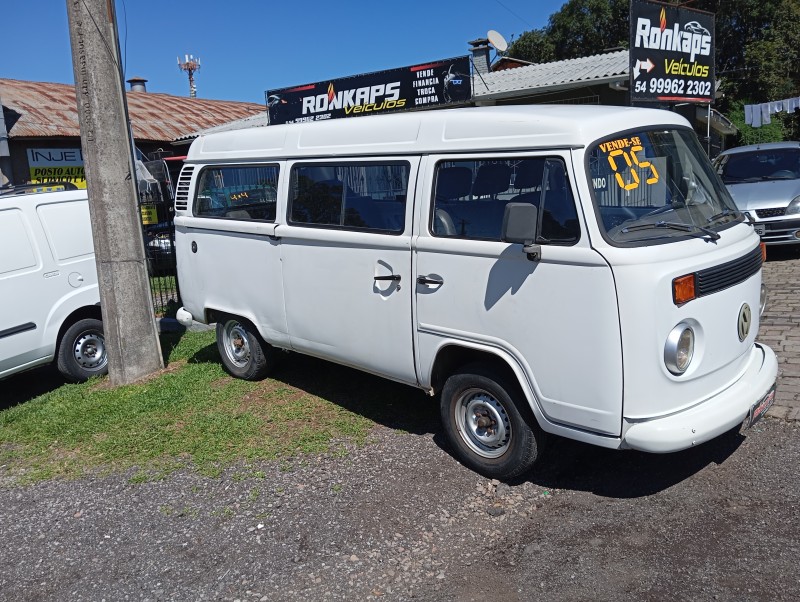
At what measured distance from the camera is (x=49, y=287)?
7.16m

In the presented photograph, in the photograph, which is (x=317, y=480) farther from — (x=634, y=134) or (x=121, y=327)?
(x=121, y=327)

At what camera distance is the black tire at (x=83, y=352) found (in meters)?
7.38

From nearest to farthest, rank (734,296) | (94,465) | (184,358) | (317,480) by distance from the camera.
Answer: (734,296)
(317,480)
(94,465)
(184,358)

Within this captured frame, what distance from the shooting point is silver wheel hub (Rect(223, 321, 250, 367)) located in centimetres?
675

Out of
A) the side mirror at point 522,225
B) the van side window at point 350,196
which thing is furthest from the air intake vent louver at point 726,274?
the van side window at point 350,196

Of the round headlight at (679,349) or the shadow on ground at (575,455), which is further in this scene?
the shadow on ground at (575,455)

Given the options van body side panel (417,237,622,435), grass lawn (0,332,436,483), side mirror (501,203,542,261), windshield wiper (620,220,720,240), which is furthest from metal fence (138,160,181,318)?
windshield wiper (620,220,720,240)

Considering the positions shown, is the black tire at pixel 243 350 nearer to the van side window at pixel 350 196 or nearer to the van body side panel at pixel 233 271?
the van body side panel at pixel 233 271

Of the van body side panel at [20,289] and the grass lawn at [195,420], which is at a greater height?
the van body side panel at [20,289]

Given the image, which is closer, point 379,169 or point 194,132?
point 379,169

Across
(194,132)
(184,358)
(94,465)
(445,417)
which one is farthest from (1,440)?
(194,132)

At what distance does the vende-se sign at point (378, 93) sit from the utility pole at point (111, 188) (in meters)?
8.66

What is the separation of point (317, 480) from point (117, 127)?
4.34 metres

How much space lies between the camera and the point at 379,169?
4988mm
